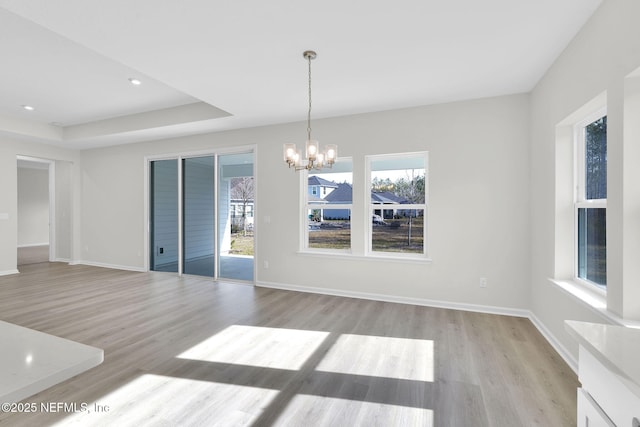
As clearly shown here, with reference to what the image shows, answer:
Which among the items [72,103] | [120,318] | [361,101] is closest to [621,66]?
[361,101]

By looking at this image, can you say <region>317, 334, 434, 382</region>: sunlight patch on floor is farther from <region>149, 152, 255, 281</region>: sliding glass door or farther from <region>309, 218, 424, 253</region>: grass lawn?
<region>149, 152, 255, 281</region>: sliding glass door

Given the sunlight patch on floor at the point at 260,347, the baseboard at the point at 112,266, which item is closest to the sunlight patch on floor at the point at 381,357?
the sunlight patch on floor at the point at 260,347

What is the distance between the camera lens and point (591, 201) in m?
2.57

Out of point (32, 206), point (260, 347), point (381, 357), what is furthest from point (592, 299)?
point (32, 206)

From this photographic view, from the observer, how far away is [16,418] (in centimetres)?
186

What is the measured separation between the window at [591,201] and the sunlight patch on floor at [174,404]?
2.75 m

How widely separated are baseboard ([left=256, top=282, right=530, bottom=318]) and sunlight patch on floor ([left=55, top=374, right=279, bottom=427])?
2.52 m

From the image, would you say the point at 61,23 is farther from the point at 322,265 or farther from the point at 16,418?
the point at 322,265

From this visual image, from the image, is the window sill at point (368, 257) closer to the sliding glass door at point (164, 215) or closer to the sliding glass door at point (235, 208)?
the sliding glass door at point (235, 208)

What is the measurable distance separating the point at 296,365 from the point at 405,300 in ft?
7.29

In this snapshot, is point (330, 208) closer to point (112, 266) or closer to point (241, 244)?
point (241, 244)

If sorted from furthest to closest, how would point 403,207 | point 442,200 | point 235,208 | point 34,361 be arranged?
point 235,208, point 403,207, point 442,200, point 34,361

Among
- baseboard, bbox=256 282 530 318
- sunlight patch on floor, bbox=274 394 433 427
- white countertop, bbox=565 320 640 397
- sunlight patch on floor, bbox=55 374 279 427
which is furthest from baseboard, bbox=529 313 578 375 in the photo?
sunlight patch on floor, bbox=55 374 279 427

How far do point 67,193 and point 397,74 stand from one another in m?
8.10
